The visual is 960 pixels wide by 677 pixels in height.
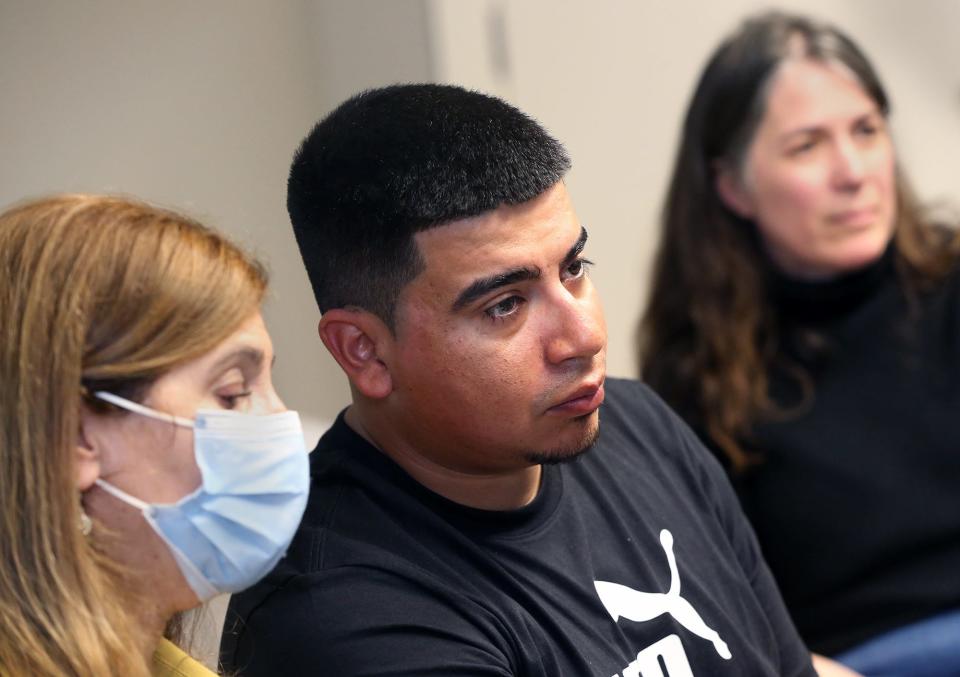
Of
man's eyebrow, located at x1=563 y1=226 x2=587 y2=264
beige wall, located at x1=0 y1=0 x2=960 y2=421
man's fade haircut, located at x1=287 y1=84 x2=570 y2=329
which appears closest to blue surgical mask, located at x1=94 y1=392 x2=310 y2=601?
man's fade haircut, located at x1=287 y1=84 x2=570 y2=329

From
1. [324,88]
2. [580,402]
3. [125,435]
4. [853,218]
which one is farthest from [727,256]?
[125,435]

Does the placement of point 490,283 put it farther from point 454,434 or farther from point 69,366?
point 69,366

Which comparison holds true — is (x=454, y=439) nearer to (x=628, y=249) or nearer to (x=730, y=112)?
(x=730, y=112)

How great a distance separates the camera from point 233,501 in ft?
3.83

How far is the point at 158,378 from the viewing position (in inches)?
44.3

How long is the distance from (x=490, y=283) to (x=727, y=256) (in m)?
1.04

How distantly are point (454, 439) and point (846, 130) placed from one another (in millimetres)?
1098

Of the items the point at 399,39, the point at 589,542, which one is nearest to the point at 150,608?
the point at 589,542

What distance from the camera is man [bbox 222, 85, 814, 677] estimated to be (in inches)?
51.4

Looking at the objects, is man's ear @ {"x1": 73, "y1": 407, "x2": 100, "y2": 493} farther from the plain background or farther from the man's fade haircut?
the plain background

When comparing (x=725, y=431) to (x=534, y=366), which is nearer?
(x=534, y=366)

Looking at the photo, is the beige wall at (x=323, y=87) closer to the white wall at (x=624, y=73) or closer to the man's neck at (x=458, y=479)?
the white wall at (x=624, y=73)

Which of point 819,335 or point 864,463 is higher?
point 819,335

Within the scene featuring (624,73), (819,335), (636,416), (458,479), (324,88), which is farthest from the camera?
(624,73)
